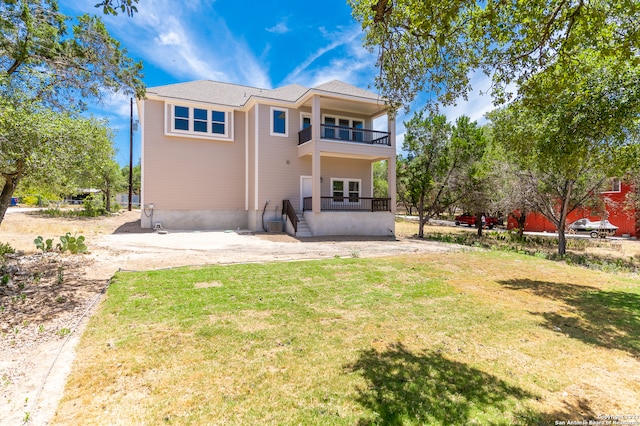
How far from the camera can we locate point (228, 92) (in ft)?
68.5

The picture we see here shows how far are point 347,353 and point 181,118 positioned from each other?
17820mm

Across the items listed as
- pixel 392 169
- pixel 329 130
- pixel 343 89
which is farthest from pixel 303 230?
pixel 343 89

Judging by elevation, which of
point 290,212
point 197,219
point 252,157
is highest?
point 252,157

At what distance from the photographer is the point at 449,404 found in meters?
2.88

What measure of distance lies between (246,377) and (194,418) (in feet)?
2.26

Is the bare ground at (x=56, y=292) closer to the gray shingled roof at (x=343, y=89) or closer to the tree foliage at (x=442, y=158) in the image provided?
the gray shingled roof at (x=343, y=89)

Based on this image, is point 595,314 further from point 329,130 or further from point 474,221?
point 474,221

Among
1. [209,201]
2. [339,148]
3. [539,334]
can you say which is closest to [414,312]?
[539,334]

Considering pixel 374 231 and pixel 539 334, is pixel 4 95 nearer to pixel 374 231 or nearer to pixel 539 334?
pixel 539 334

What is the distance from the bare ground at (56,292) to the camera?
3057mm

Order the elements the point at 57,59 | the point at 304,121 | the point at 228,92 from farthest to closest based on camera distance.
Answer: the point at 228,92, the point at 304,121, the point at 57,59

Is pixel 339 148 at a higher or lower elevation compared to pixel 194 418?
higher

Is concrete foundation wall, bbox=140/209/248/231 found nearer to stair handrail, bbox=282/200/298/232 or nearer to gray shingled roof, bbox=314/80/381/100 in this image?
stair handrail, bbox=282/200/298/232

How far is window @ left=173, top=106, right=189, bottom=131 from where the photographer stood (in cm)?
1802
